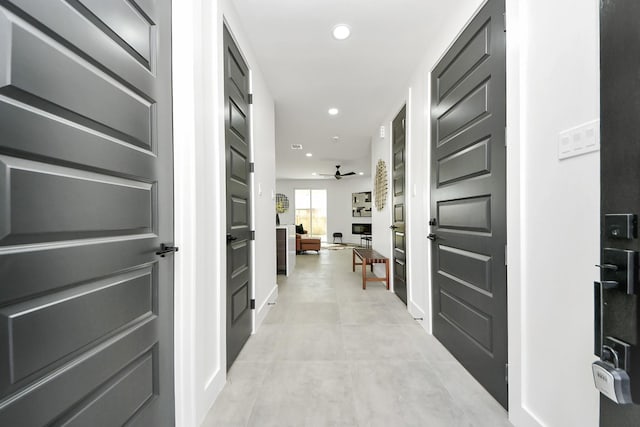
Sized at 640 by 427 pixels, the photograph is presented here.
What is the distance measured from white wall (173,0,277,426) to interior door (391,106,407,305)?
228 cm

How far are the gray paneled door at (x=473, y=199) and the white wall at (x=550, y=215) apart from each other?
0.12 meters

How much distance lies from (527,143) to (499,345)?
112 centimetres

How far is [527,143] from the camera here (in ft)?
4.34

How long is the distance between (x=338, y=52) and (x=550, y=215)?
2244mm

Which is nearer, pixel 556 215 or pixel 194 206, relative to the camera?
pixel 556 215

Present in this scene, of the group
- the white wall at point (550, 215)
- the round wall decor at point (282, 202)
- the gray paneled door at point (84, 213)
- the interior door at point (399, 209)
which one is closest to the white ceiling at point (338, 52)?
the interior door at point (399, 209)

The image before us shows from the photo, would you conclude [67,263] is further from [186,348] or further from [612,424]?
[612,424]

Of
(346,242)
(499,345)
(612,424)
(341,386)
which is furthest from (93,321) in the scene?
(346,242)

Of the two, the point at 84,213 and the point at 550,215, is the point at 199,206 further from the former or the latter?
the point at 550,215

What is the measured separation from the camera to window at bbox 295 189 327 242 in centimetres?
1159

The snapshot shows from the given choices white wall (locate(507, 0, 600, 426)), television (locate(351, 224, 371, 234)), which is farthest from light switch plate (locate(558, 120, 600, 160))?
television (locate(351, 224, 371, 234))

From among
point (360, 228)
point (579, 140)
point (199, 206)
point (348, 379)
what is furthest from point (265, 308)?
point (360, 228)

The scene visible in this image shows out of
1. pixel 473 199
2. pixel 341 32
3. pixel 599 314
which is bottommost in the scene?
pixel 599 314

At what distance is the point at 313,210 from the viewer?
11625mm
